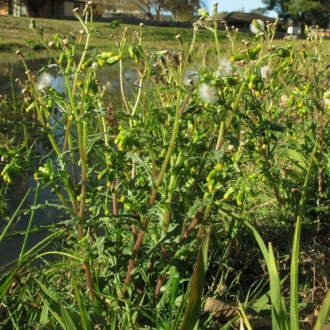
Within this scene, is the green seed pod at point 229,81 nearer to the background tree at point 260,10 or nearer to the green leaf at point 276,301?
the green leaf at point 276,301

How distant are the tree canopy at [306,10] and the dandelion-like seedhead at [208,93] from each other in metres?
39.2

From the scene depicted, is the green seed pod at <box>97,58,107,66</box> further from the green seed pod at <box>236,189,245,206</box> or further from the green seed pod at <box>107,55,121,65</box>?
the green seed pod at <box>236,189,245,206</box>

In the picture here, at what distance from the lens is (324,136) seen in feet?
7.72

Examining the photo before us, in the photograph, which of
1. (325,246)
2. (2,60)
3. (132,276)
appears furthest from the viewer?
(2,60)

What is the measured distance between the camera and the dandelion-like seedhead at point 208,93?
132 centimetres

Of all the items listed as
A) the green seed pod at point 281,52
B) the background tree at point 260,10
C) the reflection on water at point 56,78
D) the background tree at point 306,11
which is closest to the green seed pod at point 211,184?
the green seed pod at point 281,52

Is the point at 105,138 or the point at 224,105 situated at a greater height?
the point at 224,105

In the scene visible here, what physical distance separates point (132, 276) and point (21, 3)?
34262 mm

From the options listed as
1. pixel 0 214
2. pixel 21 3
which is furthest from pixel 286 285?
pixel 21 3

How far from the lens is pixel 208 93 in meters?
1.32

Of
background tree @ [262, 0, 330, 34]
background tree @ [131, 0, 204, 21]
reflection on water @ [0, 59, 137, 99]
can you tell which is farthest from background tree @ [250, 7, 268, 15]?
reflection on water @ [0, 59, 137, 99]

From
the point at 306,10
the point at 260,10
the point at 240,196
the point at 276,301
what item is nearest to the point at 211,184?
the point at 240,196

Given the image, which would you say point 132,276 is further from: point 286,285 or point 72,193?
point 286,285

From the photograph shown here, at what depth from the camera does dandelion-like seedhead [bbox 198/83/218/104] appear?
1317 mm
